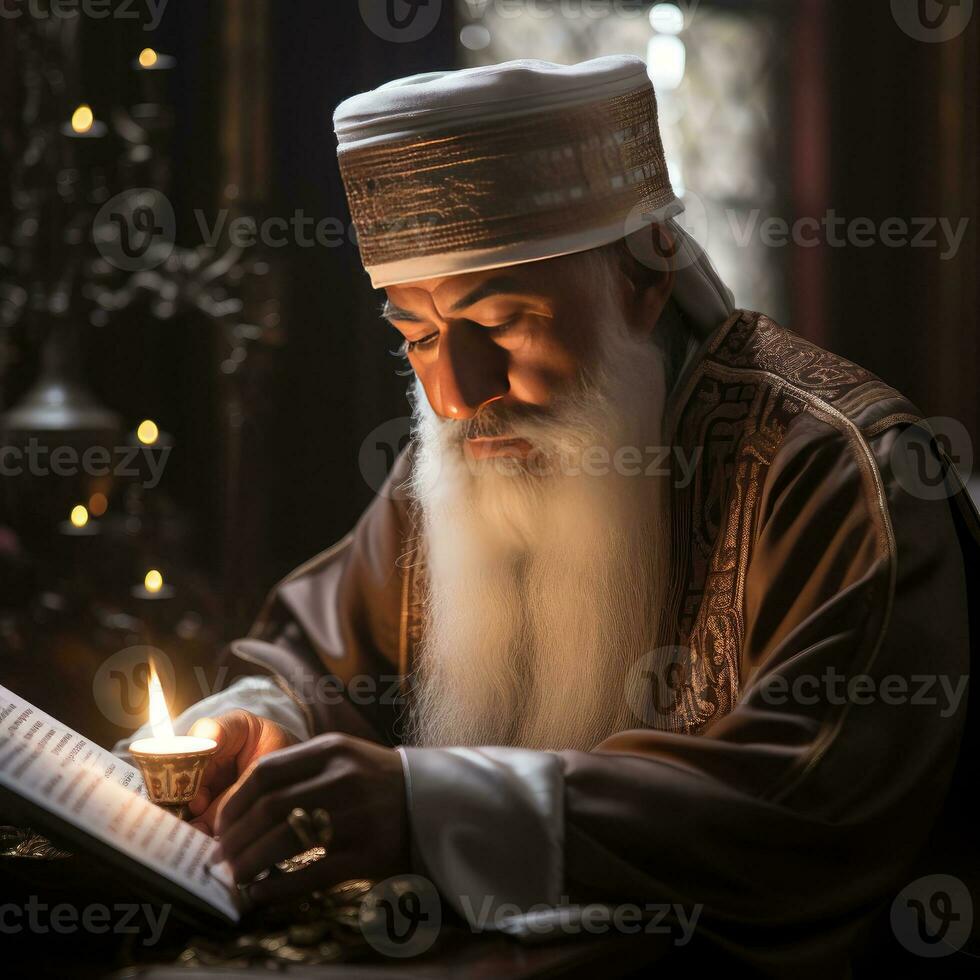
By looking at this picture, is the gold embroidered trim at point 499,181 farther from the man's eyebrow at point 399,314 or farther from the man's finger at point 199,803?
the man's finger at point 199,803

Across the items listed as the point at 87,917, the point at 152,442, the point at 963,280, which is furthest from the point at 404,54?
the point at 87,917

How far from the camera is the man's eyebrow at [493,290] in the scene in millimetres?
1976

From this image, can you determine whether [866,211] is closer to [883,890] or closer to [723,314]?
[723,314]

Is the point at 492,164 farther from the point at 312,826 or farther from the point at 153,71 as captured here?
the point at 153,71

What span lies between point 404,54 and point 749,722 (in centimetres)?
272

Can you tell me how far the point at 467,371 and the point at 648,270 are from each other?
1.29 ft

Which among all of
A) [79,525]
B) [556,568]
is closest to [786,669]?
[556,568]

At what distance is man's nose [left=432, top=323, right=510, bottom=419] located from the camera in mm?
1985

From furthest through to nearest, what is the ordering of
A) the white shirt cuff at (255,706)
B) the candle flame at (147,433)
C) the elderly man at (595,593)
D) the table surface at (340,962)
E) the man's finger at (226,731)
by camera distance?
the candle flame at (147,433) → the white shirt cuff at (255,706) → the man's finger at (226,731) → the elderly man at (595,593) → the table surface at (340,962)

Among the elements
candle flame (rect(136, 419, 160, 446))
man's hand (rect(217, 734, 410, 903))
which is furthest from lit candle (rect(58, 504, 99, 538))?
man's hand (rect(217, 734, 410, 903))

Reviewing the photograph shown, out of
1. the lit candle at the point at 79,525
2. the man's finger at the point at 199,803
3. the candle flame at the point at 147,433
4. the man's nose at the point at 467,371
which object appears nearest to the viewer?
the man's finger at the point at 199,803

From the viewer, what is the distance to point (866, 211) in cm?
446

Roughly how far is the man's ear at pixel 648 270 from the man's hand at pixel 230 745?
0.90m

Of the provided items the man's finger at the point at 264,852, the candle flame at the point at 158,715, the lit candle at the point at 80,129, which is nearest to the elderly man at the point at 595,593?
the man's finger at the point at 264,852
